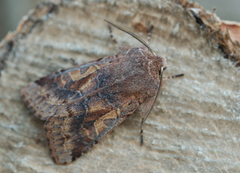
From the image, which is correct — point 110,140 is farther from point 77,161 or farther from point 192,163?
point 192,163

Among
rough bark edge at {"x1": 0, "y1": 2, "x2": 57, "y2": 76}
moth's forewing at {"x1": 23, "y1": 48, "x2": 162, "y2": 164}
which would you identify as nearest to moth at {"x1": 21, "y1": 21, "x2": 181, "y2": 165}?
moth's forewing at {"x1": 23, "y1": 48, "x2": 162, "y2": 164}

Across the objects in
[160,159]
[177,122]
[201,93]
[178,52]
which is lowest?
[160,159]

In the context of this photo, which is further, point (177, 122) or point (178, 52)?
point (178, 52)

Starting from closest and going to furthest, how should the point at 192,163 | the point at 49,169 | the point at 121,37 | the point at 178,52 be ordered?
the point at 192,163 → the point at 49,169 → the point at 178,52 → the point at 121,37

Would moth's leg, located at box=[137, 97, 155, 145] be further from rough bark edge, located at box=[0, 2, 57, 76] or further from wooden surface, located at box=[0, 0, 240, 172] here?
rough bark edge, located at box=[0, 2, 57, 76]

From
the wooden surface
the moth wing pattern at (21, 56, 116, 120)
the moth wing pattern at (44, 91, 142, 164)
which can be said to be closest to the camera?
the wooden surface

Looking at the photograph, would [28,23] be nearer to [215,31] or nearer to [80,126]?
[80,126]

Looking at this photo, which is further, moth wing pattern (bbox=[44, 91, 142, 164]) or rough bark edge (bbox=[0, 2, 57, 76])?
rough bark edge (bbox=[0, 2, 57, 76])

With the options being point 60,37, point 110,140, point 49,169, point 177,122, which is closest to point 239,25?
point 177,122
